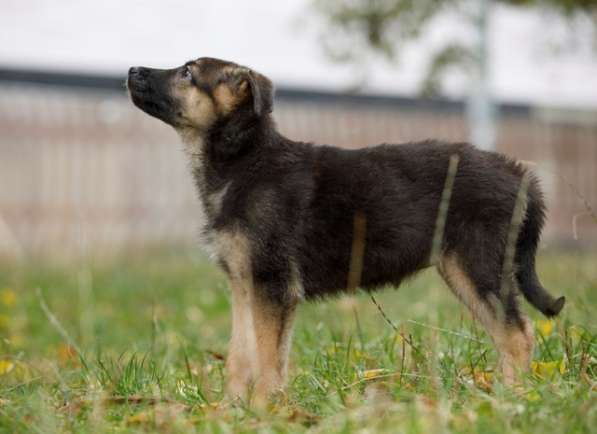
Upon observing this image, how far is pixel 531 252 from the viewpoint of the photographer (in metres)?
4.70

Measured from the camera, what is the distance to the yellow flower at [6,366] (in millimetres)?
4879

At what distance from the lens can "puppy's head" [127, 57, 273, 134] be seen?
487 cm

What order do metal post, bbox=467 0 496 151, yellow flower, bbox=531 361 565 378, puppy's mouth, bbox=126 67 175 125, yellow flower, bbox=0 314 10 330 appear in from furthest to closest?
metal post, bbox=467 0 496 151
yellow flower, bbox=0 314 10 330
puppy's mouth, bbox=126 67 175 125
yellow flower, bbox=531 361 565 378

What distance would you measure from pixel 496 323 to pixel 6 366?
2.74m

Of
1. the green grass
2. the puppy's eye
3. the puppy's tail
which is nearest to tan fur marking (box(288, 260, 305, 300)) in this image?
the green grass

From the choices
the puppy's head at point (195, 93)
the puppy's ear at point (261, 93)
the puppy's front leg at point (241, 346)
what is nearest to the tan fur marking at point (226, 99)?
the puppy's head at point (195, 93)

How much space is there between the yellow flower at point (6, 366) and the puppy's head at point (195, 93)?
63.5 inches

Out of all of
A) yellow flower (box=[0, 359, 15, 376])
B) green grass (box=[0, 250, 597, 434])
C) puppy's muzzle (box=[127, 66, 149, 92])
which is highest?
puppy's muzzle (box=[127, 66, 149, 92])

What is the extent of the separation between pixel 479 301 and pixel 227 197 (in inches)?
54.8

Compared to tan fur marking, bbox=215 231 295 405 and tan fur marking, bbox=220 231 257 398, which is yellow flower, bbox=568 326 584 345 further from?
tan fur marking, bbox=220 231 257 398

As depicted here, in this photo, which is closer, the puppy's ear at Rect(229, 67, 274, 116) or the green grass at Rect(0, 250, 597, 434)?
the green grass at Rect(0, 250, 597, 434)

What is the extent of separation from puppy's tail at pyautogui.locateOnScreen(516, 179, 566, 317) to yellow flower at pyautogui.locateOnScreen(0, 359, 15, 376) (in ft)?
9.14

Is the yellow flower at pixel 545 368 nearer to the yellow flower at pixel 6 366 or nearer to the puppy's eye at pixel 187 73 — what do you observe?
the puppy's eye at pixel 187 73

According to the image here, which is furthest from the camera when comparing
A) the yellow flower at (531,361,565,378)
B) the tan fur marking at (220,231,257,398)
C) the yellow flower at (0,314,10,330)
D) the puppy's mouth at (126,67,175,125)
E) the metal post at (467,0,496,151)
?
the metal post at (467,0,496,151)
